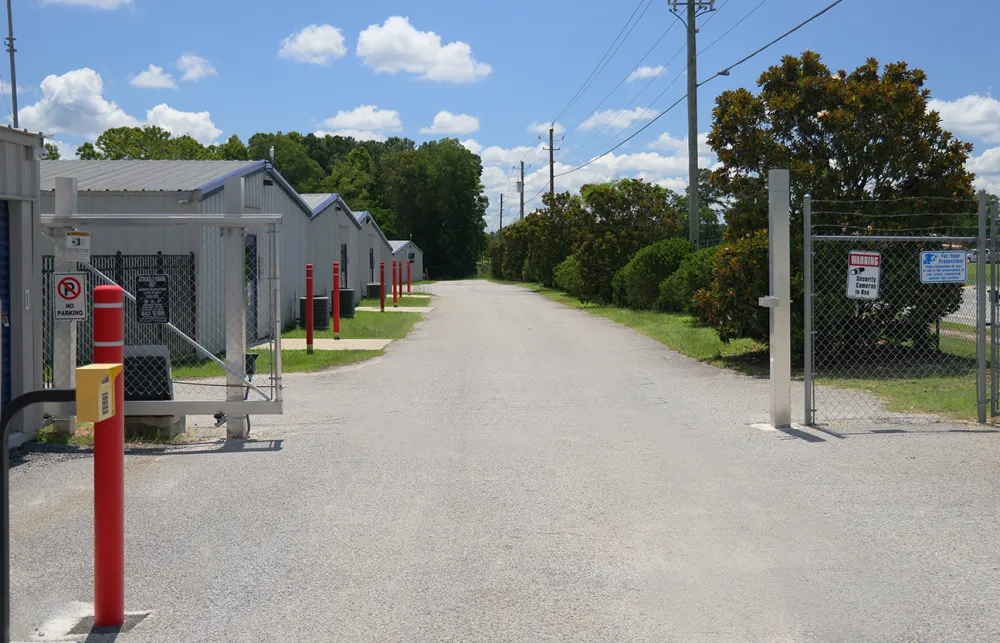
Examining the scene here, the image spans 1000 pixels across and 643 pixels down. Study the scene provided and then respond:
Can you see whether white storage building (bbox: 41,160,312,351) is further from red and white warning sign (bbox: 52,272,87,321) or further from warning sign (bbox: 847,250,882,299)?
warning sign (bbox: 847,250,882,299)

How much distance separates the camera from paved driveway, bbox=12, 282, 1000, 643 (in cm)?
467

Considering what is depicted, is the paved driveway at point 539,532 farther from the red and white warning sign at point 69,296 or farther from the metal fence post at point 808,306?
the red and white warning sign at point 69,296

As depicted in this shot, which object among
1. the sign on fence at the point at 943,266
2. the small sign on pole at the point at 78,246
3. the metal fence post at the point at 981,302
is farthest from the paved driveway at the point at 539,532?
the small sign on pole at the point at 78,246

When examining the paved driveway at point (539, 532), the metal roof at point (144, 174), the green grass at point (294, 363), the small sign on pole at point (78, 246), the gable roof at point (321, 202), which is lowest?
the paved driveway at point (539, 532)

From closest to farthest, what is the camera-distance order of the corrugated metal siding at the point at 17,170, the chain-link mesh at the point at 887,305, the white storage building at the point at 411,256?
the corrugated metal siding at the point at 17,170 < the chain-link mesh at the point at 887,305 < the white storage building at the point at 411,256

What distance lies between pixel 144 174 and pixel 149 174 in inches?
3.6

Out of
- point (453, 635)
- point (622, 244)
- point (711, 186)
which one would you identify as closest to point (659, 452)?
point (453, 635)

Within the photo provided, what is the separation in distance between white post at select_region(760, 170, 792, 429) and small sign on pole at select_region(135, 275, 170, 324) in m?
5.81

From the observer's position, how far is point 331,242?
33031mm

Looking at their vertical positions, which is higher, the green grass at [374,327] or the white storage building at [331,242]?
the white storage building at [331,242]

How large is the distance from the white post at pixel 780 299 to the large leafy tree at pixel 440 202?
3331 inches

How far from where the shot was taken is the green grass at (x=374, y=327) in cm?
2189

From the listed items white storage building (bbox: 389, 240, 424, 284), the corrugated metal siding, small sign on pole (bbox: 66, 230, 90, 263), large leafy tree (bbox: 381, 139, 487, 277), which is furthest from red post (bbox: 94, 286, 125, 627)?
large leafy tree (bbox: 381, 139, 487, 277)

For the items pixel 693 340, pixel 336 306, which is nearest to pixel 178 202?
pixel 336 306
